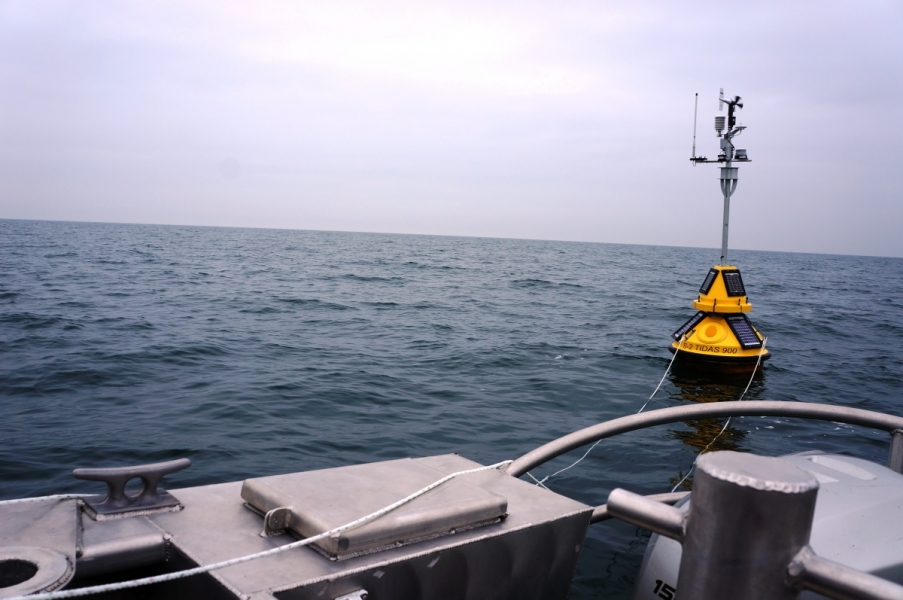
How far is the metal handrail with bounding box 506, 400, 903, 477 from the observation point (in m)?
2.17

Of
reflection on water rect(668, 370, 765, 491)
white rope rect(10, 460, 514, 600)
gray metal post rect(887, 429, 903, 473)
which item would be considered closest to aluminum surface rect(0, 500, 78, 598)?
white rope rect(10, 460, 514, 600)

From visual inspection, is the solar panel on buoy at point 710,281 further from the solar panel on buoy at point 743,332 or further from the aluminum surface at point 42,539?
the aluminum surface at point 42,539

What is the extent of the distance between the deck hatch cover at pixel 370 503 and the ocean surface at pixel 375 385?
96.6 inches

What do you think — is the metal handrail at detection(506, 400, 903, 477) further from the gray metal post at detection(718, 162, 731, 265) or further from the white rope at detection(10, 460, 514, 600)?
the gray metal post at detection(718, 162, 731, 265)

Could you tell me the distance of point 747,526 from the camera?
0.92 m

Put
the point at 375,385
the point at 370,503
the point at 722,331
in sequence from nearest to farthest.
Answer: the point at 370,503
the point at 375,385
the point at 722,331

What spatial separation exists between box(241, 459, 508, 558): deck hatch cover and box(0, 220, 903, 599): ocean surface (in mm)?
2454

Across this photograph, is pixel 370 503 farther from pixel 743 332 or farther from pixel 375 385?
pixel 743 332

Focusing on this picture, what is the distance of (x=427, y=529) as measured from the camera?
68.2 inches

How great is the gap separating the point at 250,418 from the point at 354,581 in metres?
6.24

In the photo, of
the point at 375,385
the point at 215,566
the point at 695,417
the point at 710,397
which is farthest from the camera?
the point at 710,397

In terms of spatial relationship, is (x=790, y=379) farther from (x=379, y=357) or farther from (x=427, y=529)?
(x=427, y=529)

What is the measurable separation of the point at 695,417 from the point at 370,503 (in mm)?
1124

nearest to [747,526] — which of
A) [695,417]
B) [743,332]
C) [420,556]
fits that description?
[420,556]
